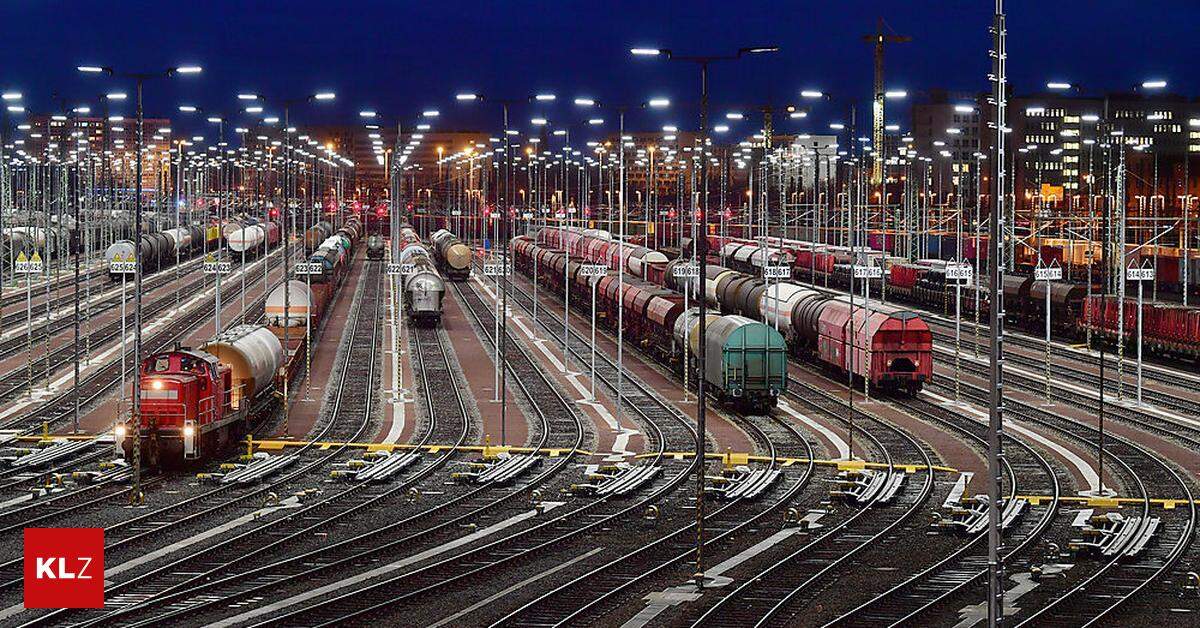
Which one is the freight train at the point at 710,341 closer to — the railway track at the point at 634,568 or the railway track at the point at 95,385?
the railway track at the point at 634,568

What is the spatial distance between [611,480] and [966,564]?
12.2 meters

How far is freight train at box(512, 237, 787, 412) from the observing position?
54.0 meters

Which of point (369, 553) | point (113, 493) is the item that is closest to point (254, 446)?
point (113, 493)

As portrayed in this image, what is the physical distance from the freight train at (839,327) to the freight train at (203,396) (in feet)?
49.9

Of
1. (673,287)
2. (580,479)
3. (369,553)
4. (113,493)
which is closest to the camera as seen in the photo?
(369,553)

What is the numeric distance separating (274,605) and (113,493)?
12.6 metres

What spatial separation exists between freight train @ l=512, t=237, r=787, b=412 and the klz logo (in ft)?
36.9

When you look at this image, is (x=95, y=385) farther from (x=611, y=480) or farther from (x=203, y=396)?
(x=611, y=480)

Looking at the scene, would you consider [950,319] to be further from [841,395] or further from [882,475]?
[882,475]

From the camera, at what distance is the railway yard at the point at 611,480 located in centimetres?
2858

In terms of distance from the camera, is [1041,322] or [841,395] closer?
[841,395]

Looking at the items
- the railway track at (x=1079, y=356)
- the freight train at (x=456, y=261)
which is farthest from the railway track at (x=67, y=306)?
the railway track at (x=1079, y=356)

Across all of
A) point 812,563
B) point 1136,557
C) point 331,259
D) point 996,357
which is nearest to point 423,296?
point 331,259

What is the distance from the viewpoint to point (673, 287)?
307ft
